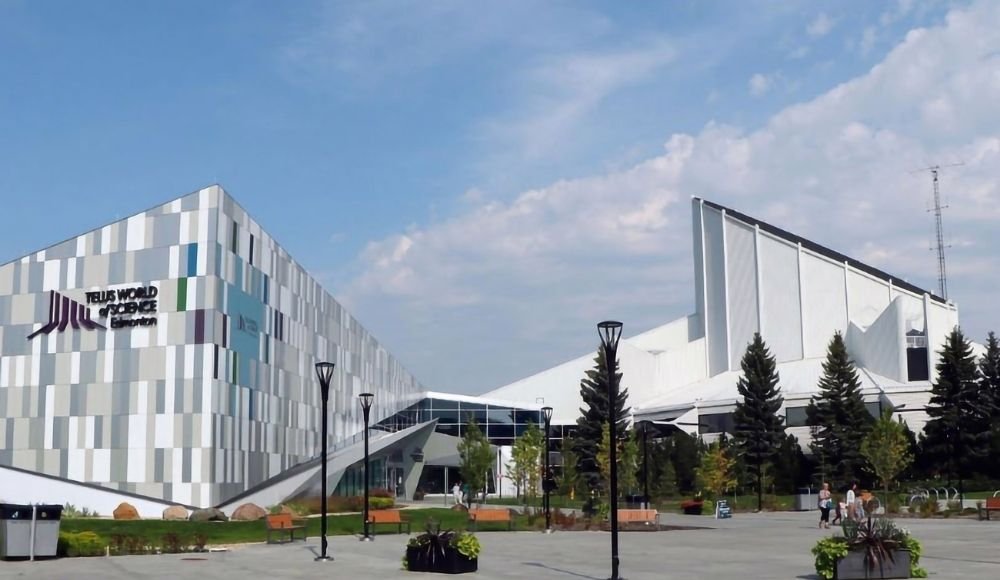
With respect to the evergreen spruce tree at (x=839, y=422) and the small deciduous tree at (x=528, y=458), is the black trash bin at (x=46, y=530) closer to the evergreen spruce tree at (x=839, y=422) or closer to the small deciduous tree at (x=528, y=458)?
the small deciduous tree at (x=528, y=458)

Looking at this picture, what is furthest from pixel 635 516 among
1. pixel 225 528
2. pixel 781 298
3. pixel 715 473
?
pixel 781 298

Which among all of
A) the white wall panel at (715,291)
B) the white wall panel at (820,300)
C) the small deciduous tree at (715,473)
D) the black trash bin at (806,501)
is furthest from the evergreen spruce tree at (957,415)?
the white wall panel at (715,291)

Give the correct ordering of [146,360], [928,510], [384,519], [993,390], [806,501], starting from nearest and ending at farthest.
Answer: [384,519] → [928,510] → [146,360] → [806,501] → [993,390]

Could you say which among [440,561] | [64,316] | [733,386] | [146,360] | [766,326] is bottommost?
[440,561]

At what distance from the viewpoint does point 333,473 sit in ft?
180

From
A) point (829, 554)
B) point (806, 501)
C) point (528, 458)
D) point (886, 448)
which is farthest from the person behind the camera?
point (528, 458)

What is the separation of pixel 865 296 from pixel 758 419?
32.3m

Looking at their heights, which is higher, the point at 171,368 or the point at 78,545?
the point at 171,368

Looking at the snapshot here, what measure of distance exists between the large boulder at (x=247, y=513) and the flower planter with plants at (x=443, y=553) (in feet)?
80.5

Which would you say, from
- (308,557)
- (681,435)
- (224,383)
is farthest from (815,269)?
(308,557)

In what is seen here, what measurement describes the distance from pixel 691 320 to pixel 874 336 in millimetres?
22233

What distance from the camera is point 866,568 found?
16.2 meters

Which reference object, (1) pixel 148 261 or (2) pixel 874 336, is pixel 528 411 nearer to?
(2) pixel 874 336

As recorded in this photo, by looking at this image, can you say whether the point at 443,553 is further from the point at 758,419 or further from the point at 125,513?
the point at 758,419
